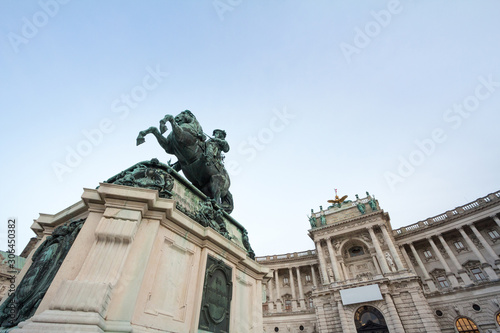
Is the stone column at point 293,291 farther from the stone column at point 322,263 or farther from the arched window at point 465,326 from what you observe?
the arched window at point 465,326

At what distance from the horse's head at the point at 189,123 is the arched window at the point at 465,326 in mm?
34842

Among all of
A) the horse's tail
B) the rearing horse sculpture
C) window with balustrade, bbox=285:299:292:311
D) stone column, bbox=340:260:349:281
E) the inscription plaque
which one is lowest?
the inscription plaque

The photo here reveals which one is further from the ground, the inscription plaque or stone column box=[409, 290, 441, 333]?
stone column box=[409, 290, 441, 333]

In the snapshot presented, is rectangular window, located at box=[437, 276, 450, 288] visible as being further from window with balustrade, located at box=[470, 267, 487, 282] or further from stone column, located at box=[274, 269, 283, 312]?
stone column, located at box=[274, 269, 283, 312]

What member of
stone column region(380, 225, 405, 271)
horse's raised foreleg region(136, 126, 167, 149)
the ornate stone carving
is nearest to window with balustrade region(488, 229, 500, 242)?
stone column region(380, 225, 405, 271)

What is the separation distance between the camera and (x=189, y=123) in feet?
16.2

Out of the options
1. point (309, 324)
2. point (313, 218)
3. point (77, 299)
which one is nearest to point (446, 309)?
point (309, 324)

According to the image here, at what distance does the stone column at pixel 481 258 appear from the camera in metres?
25.3

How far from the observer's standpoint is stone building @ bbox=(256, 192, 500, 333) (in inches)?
987

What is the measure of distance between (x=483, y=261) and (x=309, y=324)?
21161 millimetres

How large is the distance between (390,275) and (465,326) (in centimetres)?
783

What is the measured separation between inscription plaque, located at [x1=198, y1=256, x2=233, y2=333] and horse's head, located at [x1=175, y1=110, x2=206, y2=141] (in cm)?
246

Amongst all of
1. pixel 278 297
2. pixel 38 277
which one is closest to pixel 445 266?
pixel 278 297

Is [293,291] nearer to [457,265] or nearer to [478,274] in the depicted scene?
[457,265]
